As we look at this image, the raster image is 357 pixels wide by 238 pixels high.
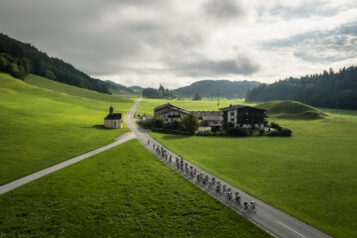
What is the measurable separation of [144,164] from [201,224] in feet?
65.2

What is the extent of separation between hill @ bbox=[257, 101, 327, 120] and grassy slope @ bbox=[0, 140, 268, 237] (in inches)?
4545

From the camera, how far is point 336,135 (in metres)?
71.7

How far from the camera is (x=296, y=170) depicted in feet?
123

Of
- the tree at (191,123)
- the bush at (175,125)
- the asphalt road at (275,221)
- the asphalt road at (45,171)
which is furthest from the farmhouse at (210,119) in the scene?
the asphalt road at (275,221)

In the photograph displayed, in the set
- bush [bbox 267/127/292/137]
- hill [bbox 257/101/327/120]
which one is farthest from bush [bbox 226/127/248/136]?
hill [bbox 257/101/327/120]

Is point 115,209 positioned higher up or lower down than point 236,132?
lower down

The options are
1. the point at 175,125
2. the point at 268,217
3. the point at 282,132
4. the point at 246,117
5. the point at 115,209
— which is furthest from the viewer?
the point at 246,117

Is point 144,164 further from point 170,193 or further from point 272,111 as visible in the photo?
point 272,111

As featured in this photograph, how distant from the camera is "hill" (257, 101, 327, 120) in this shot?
116938mm

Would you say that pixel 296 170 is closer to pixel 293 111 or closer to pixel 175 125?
pixel 175 125

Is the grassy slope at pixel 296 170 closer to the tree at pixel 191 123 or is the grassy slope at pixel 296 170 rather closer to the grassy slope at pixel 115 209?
the tree at pixel 191 123

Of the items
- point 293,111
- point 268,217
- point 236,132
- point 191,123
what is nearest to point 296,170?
point 268,217

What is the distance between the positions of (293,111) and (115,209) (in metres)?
137

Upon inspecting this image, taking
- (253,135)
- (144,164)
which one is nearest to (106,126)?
(144,164)
